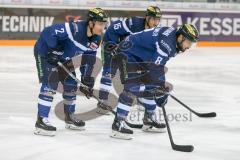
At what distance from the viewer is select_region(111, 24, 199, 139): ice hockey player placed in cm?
510

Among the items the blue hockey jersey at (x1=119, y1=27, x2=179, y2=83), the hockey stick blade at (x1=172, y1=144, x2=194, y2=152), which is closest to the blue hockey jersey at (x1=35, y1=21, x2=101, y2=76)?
the blue hockey jersey at (x1=119, y1=27, x2=179, y2=83)

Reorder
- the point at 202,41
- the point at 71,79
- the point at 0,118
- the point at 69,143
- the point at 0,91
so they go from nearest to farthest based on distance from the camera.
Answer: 1. the point at 69,143
2. the point at 71,79
3. the point at 0,118
4. the point at 0,91
5. the point at 202,41

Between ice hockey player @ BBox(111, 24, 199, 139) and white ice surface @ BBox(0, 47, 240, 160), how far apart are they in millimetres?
285

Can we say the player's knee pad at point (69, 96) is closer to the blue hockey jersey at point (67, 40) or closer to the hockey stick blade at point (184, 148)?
the blue hockey jersey at point (67, 40)

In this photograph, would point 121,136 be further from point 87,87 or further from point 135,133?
point 87,87

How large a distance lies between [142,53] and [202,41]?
8853mm

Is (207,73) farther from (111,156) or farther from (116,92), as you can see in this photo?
(111,156)

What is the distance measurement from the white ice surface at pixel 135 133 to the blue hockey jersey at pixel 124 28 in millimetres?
828

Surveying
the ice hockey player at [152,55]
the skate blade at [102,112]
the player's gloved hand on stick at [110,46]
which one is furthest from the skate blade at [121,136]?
the player's gloved hand on stick at [110,46]

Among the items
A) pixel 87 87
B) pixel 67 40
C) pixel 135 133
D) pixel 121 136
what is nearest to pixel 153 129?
pixel 135 133

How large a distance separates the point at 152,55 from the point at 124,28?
5.26 ft

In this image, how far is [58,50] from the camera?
5441 mm

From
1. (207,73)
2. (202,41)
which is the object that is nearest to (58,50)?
(207,73)

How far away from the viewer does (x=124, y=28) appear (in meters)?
6.93
